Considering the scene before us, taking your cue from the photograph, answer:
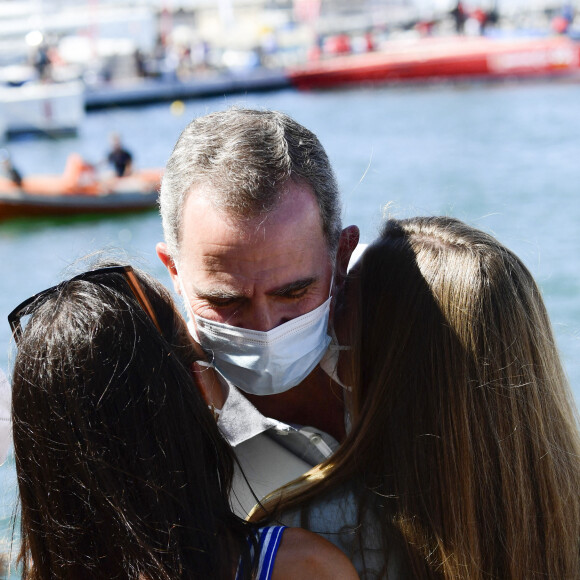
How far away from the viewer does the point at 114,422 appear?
1.51 m

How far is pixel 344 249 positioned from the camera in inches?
94.6

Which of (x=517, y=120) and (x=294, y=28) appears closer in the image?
(x=517, y=120)

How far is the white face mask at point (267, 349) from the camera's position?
2.21m

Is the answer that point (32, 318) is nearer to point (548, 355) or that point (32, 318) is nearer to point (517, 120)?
point (548, 355)

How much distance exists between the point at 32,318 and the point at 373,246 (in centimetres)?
84

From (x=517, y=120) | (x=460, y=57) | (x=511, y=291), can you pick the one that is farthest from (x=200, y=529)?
(x=460, y=57)

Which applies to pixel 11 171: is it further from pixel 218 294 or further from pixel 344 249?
pixel 218 294

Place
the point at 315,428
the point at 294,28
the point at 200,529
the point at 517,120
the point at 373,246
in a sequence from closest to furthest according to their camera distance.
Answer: the point at 200,529, the point at 373,246, the point at 315,428, the point at 517,120, the point at 294,28

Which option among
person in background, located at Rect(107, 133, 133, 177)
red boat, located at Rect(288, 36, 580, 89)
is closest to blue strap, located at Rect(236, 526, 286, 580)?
person in background, located at Rect(107, 133, 133, 177)

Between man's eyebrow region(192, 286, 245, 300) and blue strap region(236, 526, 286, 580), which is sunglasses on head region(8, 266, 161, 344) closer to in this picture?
blue strap region(236, 526, 286, 580)

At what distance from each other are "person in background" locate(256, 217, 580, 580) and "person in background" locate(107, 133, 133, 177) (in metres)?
13.3

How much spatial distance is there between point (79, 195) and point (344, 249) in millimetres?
12516

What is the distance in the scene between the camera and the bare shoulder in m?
1.51

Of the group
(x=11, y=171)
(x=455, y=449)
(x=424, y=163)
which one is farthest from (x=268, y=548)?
(x=424, y=163)
